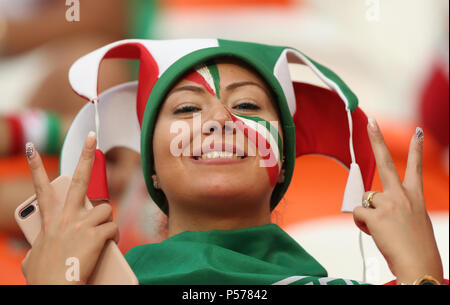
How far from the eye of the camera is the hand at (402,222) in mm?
1175

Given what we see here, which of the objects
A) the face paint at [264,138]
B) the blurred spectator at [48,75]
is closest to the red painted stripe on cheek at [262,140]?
the face paint at [264,138]

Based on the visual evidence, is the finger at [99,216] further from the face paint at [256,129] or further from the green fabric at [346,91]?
the green fabric at [346,91]

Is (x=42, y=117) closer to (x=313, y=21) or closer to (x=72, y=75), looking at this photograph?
(x=72, y=75)

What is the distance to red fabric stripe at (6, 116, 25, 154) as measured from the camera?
2365mm

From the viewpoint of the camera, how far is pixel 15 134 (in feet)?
7.82

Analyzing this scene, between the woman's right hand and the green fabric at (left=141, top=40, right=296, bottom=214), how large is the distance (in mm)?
243

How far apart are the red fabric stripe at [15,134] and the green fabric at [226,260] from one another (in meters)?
1.16

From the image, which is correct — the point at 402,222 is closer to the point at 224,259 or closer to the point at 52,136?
the point at 224,259

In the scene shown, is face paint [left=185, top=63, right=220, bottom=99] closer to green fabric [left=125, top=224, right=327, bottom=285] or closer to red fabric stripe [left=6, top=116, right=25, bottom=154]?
green fabric [left=125, top=224, right=327, bottom=285]

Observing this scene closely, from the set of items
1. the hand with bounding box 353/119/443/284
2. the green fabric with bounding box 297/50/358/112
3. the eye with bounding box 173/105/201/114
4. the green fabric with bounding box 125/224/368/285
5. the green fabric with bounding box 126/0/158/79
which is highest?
the green fabric with bounding box 126/0/158/79

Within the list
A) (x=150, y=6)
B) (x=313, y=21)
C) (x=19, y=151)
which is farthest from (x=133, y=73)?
(x=313, y=21)

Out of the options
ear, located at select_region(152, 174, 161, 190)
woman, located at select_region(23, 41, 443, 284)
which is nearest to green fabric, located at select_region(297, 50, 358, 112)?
woman, located at select_region(23, 41, 443, 284)
